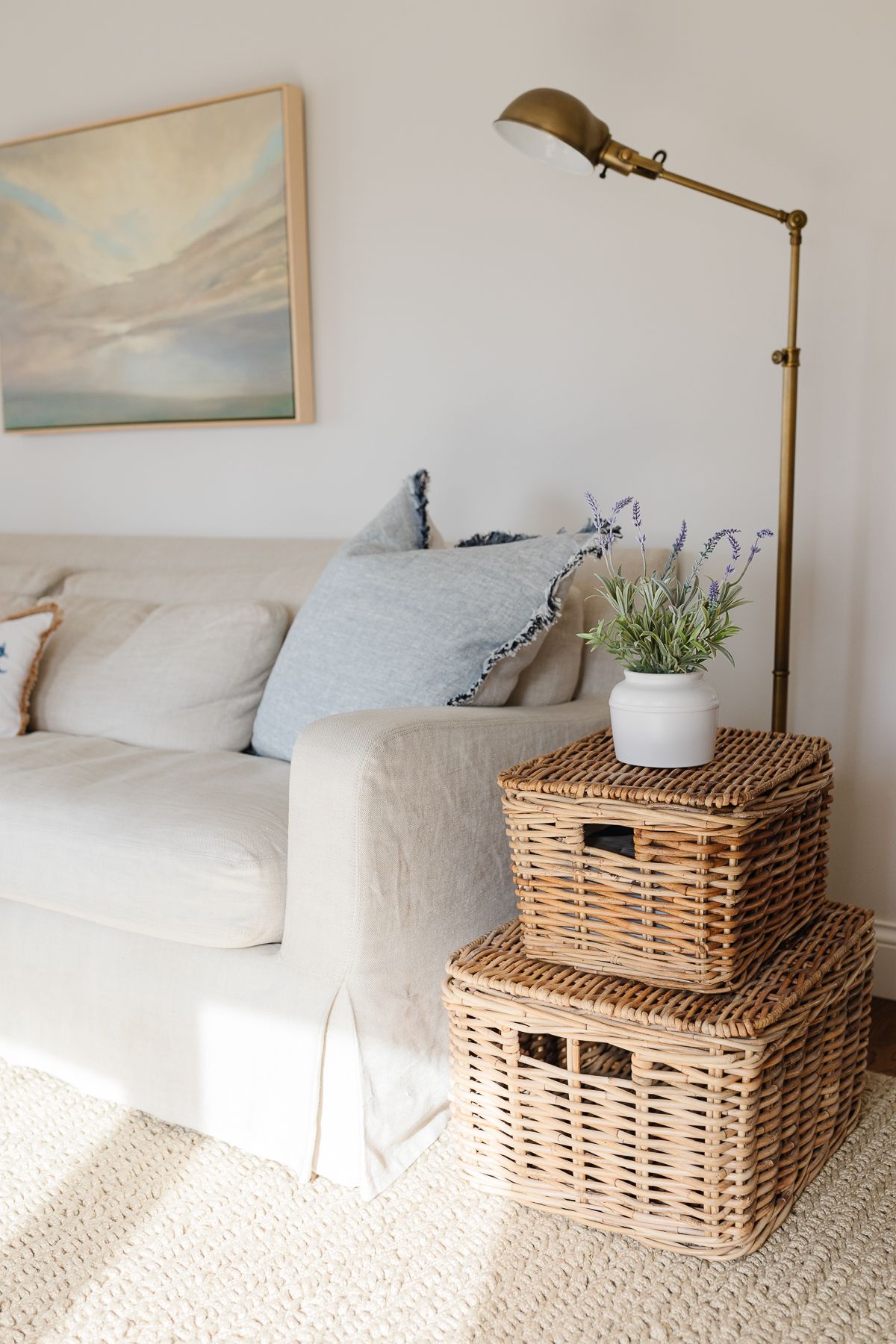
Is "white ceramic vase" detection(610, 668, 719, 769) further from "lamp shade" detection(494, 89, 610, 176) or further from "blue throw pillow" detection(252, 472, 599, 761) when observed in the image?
"lamp shade" detection(494, 89, 610, 176)

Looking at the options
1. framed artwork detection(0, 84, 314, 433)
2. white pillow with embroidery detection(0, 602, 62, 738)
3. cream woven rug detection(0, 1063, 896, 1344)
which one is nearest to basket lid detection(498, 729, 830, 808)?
cream woven rug detection(0, 1063, 896, 1344)

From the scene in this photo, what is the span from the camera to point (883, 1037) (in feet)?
6.66

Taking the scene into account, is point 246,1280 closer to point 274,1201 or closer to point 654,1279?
point 274,1201

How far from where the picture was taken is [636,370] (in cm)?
236

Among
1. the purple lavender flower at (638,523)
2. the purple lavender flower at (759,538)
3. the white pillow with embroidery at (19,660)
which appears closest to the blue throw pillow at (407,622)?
the purple lavender flower at (638,523)

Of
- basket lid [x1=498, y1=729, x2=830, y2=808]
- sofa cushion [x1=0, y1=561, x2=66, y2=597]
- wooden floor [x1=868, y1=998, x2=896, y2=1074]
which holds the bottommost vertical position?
wooden floor [x1=868, y1=998, x2=896, y2=1074]

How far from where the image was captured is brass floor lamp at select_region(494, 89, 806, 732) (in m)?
1.77

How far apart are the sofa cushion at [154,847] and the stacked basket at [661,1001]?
0.97 ft

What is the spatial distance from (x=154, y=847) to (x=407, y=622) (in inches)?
20.6

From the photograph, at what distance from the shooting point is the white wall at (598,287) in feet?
7.04

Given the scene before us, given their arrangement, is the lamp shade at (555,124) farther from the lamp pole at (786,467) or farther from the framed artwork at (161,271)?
the framed artwork at (161,271)

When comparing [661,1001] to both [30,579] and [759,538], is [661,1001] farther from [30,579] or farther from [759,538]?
[30,579]

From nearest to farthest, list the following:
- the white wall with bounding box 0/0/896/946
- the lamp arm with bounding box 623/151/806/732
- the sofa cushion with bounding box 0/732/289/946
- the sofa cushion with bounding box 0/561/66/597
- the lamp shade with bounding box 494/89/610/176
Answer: the sofa cushion with bounding box 0/732/289/946 → the lamp shade with bounding box 494/89/610/176 → the lamp arm with bounding box 623/151/806/732 → the white wall with bounding box 0/0/896/946 → the sofa cushion with bounding box 0/561/66/597

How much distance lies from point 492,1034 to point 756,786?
1.52 ft
